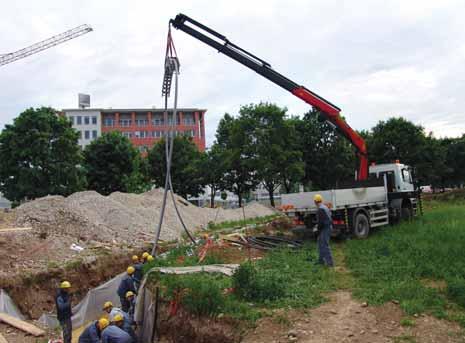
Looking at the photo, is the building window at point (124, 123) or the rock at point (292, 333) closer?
the rock at point (292, 333)

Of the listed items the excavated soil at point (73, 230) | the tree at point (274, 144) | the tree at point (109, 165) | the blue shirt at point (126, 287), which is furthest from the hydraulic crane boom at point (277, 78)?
the tree at point (109, 165)

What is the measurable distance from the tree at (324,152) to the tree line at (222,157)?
86 millimetres

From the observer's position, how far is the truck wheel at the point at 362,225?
1383cm

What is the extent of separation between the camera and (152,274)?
9.73m

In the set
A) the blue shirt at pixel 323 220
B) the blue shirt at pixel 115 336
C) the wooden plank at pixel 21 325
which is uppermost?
the blue shirt at pixel 323 220

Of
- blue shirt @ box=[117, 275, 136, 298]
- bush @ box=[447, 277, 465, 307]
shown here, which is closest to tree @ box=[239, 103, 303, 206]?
blue shirt @ box=[117, 275, 136, 298]

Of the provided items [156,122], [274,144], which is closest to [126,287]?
[274,144]

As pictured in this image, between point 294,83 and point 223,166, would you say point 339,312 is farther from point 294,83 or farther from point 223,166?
point 223,166

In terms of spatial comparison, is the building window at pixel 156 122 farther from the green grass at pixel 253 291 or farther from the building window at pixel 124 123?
the green grass at pixel 253 291

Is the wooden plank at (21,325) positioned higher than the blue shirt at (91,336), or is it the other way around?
the blue shirt at (91,336)

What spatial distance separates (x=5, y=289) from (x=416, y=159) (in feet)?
113

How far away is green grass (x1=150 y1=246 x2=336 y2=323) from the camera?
6980mm

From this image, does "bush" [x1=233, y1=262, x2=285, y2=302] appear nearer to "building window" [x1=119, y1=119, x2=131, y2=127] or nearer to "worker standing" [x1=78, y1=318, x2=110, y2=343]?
"worker standing" [x1=78, y1=318, x2=110, y2=343]

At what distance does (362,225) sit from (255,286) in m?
7.85
